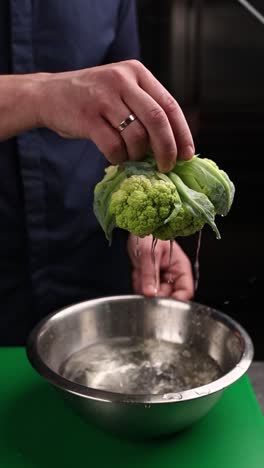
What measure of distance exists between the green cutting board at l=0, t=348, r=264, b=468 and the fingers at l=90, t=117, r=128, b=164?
405 millimetres

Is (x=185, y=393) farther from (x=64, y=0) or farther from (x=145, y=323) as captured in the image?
(x=64, y=0)

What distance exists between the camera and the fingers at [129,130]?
89 centimetres

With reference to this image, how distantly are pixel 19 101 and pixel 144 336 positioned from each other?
523 mm

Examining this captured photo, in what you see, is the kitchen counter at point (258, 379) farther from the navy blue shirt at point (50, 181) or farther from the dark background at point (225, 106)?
the navy blue shirt at point (50, 181)

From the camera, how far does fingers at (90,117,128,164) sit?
0.90 meters

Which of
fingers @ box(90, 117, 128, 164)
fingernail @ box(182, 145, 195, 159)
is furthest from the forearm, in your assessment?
fingernail @ box(182, 145, 195, 159)

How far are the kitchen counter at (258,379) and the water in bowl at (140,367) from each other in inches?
19.4

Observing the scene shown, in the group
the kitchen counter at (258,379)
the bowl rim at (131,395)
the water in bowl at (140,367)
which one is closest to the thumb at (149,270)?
the water in bowl at (140,367)

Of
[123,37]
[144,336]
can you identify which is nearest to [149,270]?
[144,336]

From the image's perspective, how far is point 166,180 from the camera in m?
0.89

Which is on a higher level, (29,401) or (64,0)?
(64,0)

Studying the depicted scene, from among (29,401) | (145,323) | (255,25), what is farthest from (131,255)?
(255,25)

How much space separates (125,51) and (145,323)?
65 centimetres

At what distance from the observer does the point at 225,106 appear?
1.92 metres
